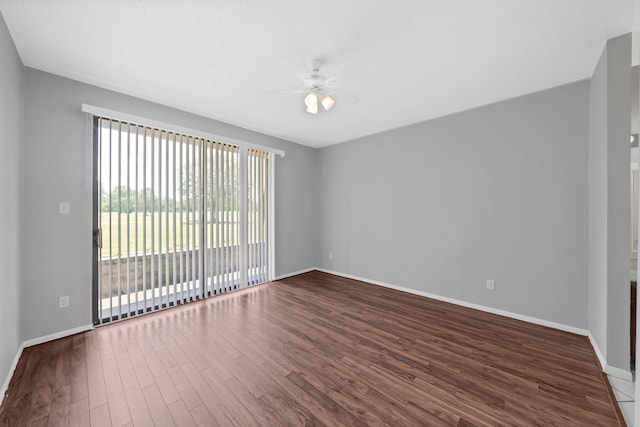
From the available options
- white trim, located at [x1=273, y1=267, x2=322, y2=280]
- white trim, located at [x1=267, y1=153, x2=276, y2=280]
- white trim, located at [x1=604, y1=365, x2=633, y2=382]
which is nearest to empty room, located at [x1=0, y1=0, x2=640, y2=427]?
white trim, located at [x1=604, y1=365, x2=633, y2=382]

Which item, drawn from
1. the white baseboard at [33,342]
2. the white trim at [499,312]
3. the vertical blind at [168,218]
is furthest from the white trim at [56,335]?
the white trim at [499,312]

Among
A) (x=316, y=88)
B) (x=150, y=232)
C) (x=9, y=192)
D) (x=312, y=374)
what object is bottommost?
(x=312, y=374)

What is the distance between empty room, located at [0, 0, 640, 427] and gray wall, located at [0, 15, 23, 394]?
0.12 ft

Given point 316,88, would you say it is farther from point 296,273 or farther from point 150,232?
point 296,273

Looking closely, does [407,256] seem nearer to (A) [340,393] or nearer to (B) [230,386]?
(A) [340,393]

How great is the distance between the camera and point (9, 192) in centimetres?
190

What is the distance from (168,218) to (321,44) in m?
2.74

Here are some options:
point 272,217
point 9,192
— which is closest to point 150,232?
point 9,192

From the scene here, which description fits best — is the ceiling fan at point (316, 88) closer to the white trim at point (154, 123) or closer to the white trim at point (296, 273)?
the white trim at point (154, 123)

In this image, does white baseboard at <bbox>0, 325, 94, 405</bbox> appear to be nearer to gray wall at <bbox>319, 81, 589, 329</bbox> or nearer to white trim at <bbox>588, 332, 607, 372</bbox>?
gray wall at <bbox>319, 81, 589, 329</bbox>

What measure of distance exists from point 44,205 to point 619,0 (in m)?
4.90

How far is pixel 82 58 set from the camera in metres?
2.17

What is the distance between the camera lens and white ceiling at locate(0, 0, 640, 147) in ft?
5.38

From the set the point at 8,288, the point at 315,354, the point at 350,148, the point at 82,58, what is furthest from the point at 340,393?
the point at 350,148
